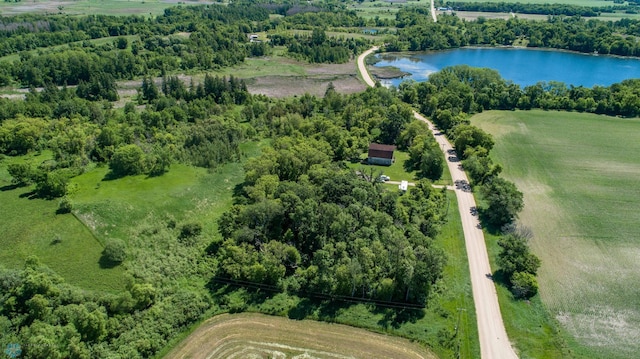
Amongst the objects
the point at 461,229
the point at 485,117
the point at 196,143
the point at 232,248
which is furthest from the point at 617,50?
Result: the point at 232,248

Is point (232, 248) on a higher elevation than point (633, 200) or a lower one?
higher

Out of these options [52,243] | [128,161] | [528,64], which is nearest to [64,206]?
[52,243]

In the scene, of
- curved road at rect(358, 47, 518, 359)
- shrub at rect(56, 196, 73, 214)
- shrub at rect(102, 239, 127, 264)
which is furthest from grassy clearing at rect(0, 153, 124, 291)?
curved road at rect(358, 47, 518, 359)

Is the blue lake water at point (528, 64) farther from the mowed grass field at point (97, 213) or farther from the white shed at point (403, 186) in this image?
the mowed grass field at point (97, 213)

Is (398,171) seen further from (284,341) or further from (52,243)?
(52,243)

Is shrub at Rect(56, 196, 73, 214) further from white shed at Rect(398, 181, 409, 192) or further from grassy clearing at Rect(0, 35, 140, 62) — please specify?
grassy clearing at Rect(0, 35, 140, 62)

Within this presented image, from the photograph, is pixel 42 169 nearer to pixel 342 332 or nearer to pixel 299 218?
pixel 299 218
